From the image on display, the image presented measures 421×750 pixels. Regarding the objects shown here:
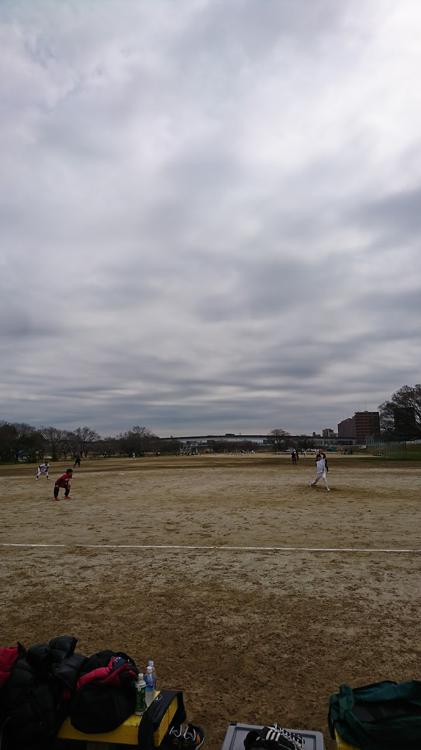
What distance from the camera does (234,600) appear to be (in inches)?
261

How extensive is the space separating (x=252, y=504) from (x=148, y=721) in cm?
1367

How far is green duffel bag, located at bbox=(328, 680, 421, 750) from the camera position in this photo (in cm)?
283

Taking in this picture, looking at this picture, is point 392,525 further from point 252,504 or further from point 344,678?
point 344,678

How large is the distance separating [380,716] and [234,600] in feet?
12.5

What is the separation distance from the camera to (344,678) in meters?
4.43

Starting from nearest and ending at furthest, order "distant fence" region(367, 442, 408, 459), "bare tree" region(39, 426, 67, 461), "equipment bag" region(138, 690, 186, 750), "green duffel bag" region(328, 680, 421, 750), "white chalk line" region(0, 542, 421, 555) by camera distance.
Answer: "green duffel bag" region(328, 680, 421, 750)
"equipment bag" region(138, 690, 186, 750)
"white chalk line" region(0, 542, 421, 555)
"distant fence" region(367, 442, 408, 459)
"bare tree" region(39, 426, 67, 461)

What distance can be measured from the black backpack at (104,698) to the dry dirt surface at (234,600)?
871 millimetres

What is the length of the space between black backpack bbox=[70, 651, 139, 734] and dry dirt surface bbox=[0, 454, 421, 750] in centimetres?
87

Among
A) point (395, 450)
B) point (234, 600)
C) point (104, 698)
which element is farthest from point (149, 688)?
point (395, 450)

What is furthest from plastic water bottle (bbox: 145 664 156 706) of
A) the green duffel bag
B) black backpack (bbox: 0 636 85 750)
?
the green duffel bag

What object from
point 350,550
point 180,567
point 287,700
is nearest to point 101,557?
point 180,567

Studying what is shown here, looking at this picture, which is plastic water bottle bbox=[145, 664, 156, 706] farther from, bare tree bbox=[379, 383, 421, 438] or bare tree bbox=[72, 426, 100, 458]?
bare tree bbox=[72, 426, 100, 458]

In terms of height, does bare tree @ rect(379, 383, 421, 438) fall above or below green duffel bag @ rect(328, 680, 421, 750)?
above

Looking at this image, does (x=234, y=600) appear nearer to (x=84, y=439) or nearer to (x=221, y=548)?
(x=221, y=548)
